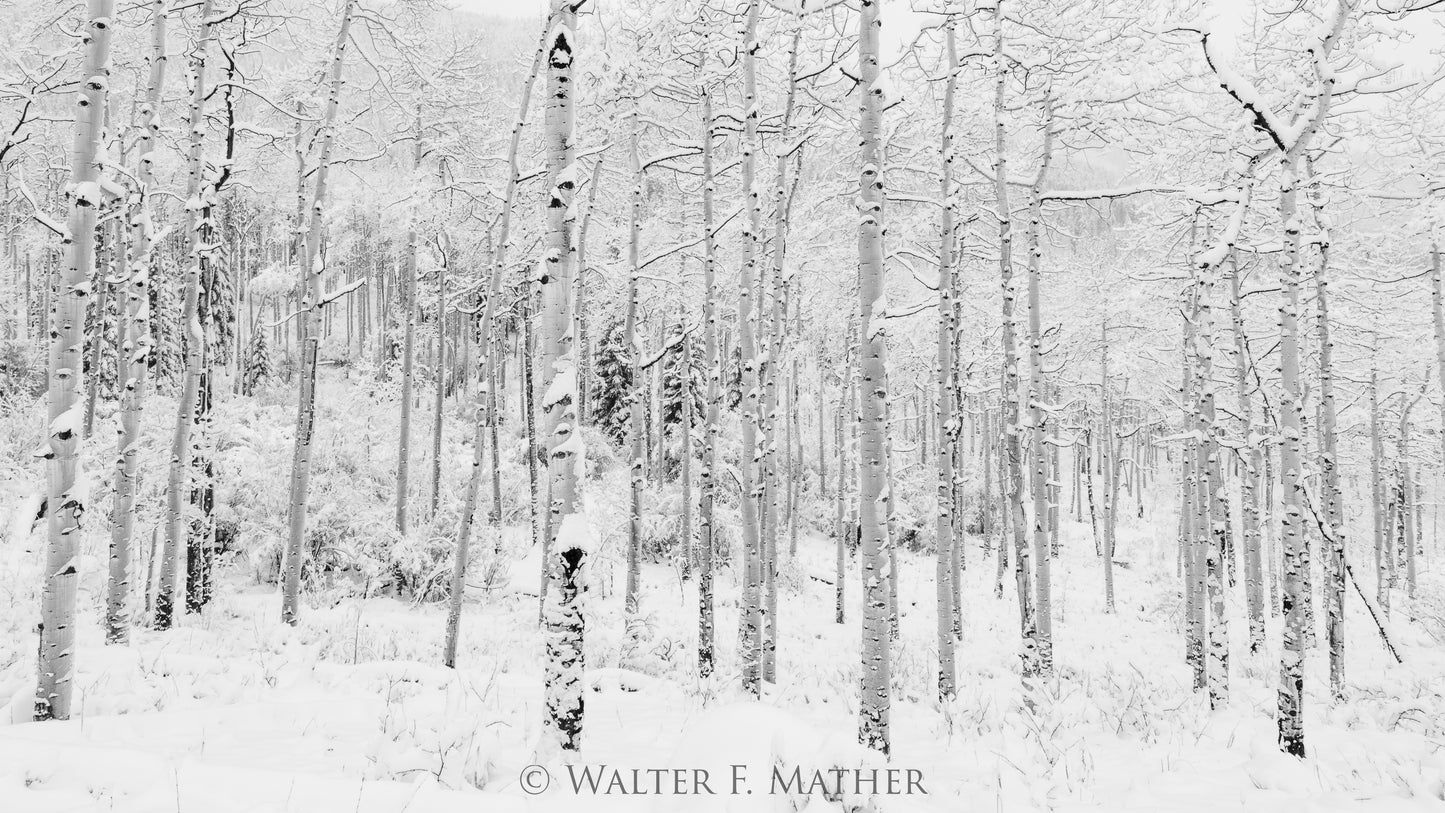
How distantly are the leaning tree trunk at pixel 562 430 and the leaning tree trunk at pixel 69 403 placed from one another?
3378 mm

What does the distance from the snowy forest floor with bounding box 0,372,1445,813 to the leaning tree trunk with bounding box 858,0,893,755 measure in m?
0.66

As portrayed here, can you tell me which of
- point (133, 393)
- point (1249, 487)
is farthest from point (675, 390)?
point (133, 393)

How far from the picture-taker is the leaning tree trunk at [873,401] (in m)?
5.71

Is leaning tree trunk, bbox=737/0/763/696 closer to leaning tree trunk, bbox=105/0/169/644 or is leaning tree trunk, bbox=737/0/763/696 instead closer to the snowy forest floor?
the snowy forest floor

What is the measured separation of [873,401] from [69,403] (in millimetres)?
6235

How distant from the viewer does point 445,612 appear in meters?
13.9

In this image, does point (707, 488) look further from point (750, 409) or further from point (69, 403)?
point (69, 403)

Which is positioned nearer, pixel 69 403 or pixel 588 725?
pixel 69 403

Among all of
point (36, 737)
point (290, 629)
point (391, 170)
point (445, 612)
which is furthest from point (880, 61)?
point (391, 170)

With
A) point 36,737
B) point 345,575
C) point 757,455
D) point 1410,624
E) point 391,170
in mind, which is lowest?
point 1410,624

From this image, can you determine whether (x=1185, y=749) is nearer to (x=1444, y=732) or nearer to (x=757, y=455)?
(x=1444, y=732)

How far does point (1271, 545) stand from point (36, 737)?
30.7 meters

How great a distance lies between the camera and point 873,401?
5703 mm

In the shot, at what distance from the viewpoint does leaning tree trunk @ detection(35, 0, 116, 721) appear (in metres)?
4.67
